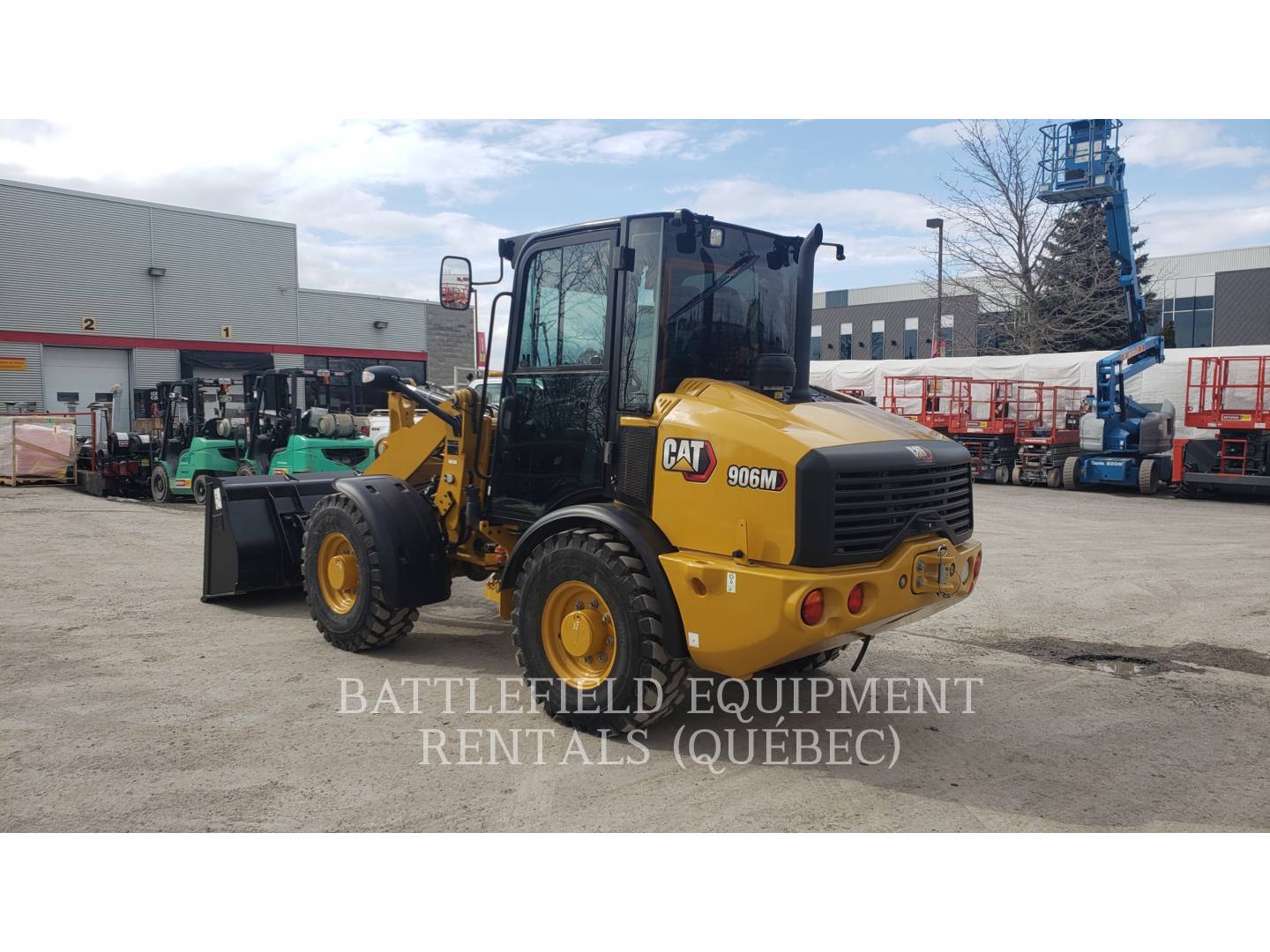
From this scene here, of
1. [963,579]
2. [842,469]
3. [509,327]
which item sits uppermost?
[509,327]

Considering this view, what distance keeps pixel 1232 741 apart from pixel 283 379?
1423 centimetres

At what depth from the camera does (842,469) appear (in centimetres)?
425

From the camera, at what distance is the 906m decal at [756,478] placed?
4.24m

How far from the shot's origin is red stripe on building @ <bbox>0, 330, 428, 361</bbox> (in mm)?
28188

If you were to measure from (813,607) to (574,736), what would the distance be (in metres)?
1.51

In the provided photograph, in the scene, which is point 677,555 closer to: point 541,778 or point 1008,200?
point 541,778

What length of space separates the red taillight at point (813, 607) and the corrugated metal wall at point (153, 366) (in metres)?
30.7

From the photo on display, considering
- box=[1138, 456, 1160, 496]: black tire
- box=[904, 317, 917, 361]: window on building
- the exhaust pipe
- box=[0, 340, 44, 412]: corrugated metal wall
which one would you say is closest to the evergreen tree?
box=[1138, 456, 1160, 496]: black tire

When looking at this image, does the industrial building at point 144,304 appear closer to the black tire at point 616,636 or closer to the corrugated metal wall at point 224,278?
the corrugated metal wall at point 224,278

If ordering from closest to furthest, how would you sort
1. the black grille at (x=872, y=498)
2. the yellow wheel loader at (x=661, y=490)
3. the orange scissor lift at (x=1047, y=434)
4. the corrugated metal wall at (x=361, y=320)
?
the black grille at (x=872, y=498)
the yellow wheel loader at (x=661, y=490)
the orange scissor lift at (x=1047, y=434)
the corrugated metal wall at (x=361, y=320)

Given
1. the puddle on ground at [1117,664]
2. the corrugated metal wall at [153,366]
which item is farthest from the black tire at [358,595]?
the corrugated metal wall at [153,366]

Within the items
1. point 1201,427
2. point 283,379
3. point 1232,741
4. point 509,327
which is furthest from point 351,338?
point 1232,741

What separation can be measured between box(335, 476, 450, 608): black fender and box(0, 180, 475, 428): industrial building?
18.8m

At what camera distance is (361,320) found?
36.8 meters
